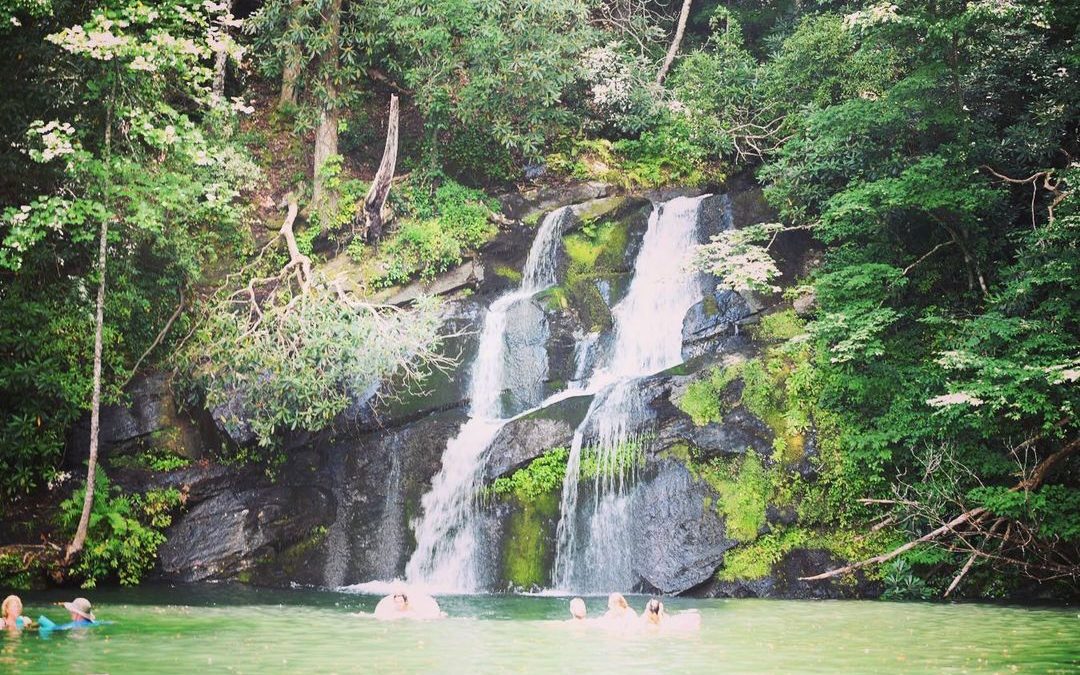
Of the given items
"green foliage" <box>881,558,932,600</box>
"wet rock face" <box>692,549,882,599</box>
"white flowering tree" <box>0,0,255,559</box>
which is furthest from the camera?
"wet rock face" <box>692,549,882,599</box>

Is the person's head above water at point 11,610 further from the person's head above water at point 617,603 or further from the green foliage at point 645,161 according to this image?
the green foliage at point 645,161

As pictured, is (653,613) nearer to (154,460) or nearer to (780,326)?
(780,326)

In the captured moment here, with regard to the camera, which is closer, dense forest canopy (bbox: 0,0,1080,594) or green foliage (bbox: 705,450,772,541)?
dense forest canopy (bbox: 0,0,1080,594)

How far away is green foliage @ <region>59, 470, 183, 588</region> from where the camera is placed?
1619cm

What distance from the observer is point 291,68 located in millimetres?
22562

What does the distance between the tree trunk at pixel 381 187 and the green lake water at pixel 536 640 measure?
28.1 feet

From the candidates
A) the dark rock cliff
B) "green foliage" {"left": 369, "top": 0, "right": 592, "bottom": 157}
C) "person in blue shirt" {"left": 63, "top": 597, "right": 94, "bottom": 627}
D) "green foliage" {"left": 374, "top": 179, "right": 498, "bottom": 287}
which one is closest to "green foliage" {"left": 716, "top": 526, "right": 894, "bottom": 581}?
the dark rock cliff

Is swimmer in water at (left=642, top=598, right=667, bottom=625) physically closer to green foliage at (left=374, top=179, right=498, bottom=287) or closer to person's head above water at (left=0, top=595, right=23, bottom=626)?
person's head above water at (left=0, top=595, right=23, bottom=626)

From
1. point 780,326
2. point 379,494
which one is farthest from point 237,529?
point 780,326

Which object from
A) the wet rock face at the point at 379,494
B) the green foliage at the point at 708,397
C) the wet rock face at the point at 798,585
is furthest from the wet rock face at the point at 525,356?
the wet rock face at the point at 798,585

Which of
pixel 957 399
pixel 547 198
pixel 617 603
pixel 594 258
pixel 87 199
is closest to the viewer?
pixel 617 603

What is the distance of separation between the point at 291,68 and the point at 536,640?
1548 centimetres

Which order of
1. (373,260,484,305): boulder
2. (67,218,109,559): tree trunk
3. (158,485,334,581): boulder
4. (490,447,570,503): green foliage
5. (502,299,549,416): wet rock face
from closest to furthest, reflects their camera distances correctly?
(67,218,109,559): tree trunk, (490,447,570,503): green foliage, (158,485,334,581): boulder, (502,299,549,416): wet rock face, (373,260,484,305): boulder

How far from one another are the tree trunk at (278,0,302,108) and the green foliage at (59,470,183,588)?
929 cm
